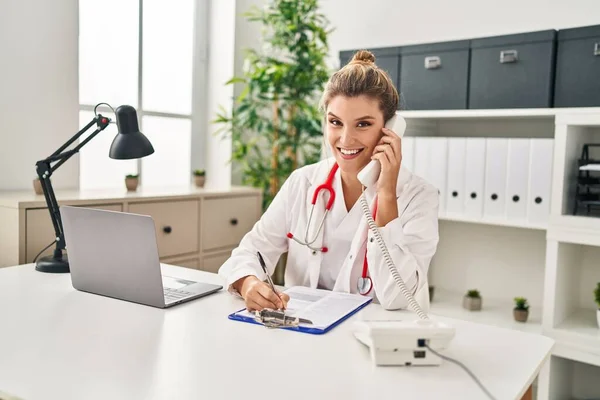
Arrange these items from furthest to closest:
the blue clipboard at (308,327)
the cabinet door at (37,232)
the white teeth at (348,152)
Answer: the cabinet door at (37,232) < the white teeth at (348,152) < the blue clipboard at (308,327)

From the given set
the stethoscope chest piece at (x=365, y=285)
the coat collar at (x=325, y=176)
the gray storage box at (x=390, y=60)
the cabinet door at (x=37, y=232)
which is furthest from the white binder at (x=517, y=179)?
the cabinet door at (x=37, y=232)

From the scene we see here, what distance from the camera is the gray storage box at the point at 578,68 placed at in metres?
2.11

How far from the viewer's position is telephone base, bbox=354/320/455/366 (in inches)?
38.9

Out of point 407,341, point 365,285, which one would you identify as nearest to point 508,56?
point 365,285

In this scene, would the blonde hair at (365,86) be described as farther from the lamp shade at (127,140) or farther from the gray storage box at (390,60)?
the gray storage box at (390,60)

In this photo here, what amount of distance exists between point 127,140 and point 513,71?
1.61 metres

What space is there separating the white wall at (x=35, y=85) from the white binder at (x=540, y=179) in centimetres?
217

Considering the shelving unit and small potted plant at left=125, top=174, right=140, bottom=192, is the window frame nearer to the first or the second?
small potted plant at left=125, top=174, right=140, bottom=192

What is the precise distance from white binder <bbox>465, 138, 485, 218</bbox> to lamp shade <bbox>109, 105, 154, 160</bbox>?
1433mm

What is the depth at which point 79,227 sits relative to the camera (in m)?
1.43

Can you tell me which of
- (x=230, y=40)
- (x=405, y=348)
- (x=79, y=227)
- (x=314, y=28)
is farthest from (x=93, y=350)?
(x=230, y=40)

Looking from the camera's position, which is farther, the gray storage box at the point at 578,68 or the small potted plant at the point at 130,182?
the small potted plant at the point at 130,182

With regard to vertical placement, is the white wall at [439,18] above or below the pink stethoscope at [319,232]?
above

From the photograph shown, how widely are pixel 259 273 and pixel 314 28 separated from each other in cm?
187
